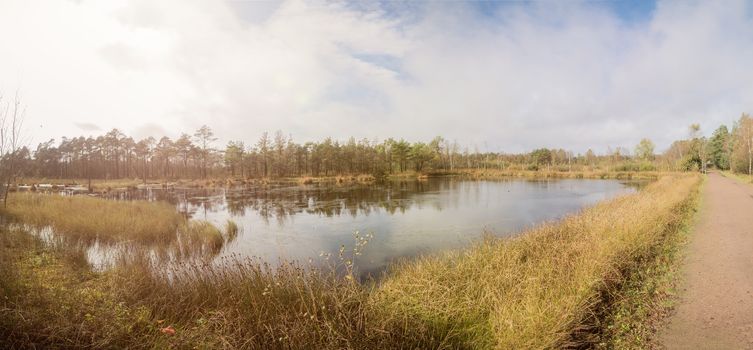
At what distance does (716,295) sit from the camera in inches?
234

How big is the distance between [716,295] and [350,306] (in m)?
6.49

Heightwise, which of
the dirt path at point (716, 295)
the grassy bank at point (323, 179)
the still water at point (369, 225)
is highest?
the grassy bank at point (323, 179)

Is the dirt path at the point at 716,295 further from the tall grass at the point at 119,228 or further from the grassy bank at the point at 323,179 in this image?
the grassy bank at the point at 323,179

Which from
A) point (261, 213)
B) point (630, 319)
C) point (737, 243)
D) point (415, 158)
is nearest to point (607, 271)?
point (630, 319)

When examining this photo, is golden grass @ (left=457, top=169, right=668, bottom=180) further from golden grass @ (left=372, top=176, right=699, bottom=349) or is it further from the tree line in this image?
golden grass @ (left=372, top=176, right=699, bottom=349)

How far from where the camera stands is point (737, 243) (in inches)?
367

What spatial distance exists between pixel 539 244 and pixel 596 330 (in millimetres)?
3563

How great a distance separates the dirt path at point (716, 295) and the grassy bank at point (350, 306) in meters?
0.55

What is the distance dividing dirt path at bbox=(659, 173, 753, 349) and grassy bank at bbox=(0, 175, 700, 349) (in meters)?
0.55

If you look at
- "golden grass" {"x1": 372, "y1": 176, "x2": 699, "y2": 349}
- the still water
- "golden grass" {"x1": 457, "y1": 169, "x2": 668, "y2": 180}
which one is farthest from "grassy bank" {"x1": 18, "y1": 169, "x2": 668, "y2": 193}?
"golden grass" {"x1": 372, "y1": 176, "x2": 699, "y2": 349}

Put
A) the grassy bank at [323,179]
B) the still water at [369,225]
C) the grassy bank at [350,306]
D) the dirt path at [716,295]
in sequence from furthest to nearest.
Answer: the grassy bank at [323,179], the still water at [369,225], the dirt path at [716,295], the grassy bank at [350,306]

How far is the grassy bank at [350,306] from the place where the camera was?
4.05m

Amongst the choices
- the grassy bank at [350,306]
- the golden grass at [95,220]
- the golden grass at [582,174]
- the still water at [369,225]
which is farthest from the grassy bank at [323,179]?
the grassy bank at [350,306]

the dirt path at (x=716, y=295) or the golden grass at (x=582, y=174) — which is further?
the golden grass at (x=582, y=174)
